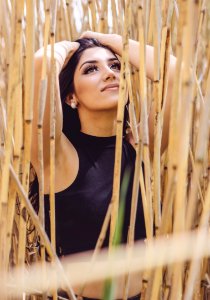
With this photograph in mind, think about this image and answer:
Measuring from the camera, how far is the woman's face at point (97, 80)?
1115 mm

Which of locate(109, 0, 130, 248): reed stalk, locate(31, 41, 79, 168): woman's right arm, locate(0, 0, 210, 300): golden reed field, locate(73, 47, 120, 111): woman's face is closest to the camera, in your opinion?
locate(0, 0, 210, 300): golden reed field

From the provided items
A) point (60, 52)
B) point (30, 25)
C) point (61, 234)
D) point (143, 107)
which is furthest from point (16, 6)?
point (61, 234)

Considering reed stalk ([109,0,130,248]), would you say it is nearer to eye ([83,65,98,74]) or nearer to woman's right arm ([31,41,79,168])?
woman's right arm ([31,41,79,168])

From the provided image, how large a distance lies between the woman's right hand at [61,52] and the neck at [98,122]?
0.12m

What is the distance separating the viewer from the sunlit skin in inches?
44.1

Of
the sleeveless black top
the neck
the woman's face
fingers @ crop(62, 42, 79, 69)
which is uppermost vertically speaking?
fingers @ crop(62, 42, 79, 69)

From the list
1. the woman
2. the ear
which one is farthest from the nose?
the ear

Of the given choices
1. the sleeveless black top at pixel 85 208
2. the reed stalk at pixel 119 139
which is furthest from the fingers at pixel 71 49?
the reed stalk at pixel 119 139

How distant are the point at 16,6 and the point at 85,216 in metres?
0.52

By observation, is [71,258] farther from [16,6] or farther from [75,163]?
[16,6]

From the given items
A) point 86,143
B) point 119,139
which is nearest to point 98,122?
point 86,143

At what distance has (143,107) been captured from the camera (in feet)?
2.18

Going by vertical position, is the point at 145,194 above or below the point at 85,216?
above

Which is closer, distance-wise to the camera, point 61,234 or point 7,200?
point 7,200
